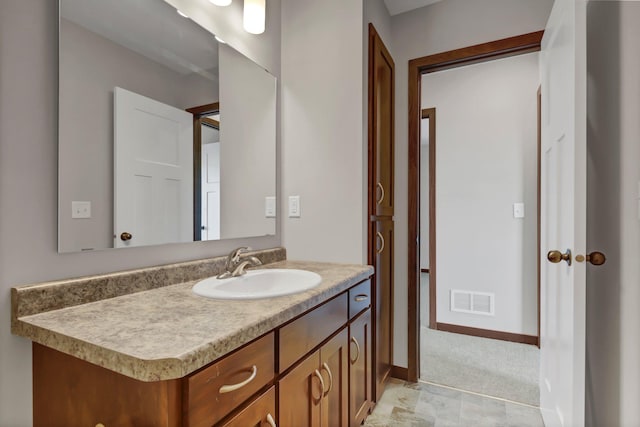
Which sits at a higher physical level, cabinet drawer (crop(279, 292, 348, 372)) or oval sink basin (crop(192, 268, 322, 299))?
oval sink basin (crop(192, 268, 322, 299))

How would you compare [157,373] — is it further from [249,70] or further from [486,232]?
[486,232]

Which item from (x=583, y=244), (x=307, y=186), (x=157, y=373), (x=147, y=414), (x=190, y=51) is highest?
(x=190, y=51)

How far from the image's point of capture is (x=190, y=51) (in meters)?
1.35

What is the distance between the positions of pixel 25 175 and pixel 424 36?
2.25m

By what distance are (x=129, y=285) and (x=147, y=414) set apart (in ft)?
1.71

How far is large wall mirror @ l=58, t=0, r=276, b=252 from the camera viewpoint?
960 millimetres

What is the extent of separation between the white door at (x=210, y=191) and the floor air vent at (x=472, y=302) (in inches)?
93.7

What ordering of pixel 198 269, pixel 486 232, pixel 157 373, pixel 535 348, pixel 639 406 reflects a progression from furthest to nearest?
pixel 486 232, pixel 535 348, pixel 198 269, pixel 639 406, pixel 157 373

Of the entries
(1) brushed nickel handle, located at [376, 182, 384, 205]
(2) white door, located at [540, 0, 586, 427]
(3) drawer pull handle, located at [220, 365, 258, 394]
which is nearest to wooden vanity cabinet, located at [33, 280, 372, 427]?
(3) drawer pull handle, located at [220, 365, 258, 394]

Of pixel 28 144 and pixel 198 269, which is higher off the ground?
pixel 28 144

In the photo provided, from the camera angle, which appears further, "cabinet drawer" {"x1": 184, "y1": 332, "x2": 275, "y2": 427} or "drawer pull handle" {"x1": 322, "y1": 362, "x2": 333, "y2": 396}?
"drawer pull handle" {"x1": 322, "y1": 362, "x2": 333, "y2": 396}

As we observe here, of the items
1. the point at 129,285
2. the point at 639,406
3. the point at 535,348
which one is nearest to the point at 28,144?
the point at 129,285

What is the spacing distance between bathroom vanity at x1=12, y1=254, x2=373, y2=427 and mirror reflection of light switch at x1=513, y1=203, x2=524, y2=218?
2.25m

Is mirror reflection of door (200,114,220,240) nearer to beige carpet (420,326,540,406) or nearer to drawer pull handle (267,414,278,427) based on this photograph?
drawer pull handle (267,414,278,427)
